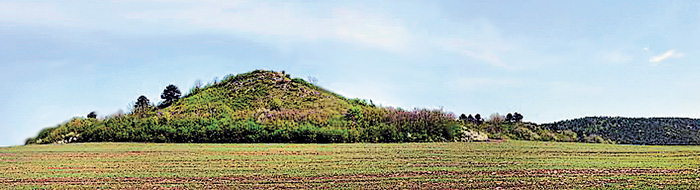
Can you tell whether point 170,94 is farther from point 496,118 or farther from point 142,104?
point 496,118

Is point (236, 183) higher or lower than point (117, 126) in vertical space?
lower

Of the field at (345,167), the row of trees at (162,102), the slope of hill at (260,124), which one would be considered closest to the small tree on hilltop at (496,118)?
the slope of hill at (260,124)

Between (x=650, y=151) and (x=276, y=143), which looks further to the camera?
(x=276, y=143)

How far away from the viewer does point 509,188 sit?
7832 millimetres

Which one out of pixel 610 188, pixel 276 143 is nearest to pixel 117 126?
pixel 276 143

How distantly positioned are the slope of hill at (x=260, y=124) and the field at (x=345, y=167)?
5.14 ft

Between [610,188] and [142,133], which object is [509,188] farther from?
[142,133]

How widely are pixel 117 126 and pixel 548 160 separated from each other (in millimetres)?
12320

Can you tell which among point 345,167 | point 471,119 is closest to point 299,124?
point 345,167

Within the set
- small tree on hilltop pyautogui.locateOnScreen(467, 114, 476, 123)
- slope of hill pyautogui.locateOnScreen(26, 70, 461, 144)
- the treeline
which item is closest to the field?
slope of hill pyautogui.locateOnScreen(26, 70, 461, 144)

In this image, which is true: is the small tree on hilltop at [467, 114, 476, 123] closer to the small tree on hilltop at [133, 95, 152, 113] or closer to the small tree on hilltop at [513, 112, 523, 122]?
the small tree on hilltop at [513, 112, 523, 122]

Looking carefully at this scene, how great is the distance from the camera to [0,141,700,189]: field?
8.29 m

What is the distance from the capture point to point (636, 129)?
21.1 m

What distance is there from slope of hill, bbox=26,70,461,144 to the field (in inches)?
61.7
